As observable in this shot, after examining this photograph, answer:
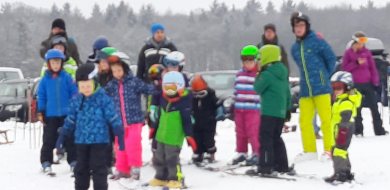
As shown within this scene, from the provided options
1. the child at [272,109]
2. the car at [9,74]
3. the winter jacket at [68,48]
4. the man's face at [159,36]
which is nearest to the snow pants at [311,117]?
the child at [272,109]

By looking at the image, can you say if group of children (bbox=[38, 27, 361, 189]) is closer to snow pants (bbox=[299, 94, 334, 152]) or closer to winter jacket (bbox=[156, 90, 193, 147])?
winter jacket (bbox=[156, 90, 193, 147])

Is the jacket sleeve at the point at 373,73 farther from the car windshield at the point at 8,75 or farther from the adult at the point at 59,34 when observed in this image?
the car windshield at the point at 8,75

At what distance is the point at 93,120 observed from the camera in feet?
22.1

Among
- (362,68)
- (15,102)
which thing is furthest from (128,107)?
(15,102)

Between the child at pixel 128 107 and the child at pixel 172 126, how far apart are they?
0.46 meters

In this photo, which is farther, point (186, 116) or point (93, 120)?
point (186, 116)

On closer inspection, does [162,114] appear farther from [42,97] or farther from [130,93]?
[42,97]

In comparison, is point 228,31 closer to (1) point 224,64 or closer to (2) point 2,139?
(1) point 224,64

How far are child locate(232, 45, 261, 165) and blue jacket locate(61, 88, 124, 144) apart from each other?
7.54 ft

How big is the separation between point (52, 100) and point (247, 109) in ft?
8.10

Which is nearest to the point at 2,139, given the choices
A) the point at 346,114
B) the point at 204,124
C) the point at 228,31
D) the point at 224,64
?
the point at 204,124

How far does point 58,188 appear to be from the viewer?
24.6ft

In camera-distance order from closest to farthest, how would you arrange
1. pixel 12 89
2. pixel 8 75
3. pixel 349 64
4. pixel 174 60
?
1. pixel 174 60
2. pixel 349 64
3. pixel 12 89
4. pixel 8 75

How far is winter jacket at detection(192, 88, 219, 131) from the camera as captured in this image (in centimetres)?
893
